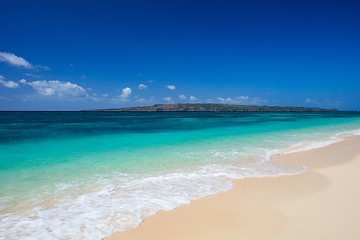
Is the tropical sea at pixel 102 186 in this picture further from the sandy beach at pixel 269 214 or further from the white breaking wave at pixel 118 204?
the sandy beach at pixel 269 214

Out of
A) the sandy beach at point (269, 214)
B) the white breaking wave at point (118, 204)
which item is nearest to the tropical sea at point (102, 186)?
the white breaking wave at point (118, 204)

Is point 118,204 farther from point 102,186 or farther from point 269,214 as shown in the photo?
point 269,214

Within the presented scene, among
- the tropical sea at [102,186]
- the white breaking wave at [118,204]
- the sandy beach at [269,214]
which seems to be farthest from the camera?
the tropical sea at [102,186]

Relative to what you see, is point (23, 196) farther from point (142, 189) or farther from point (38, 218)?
point (142, 189)

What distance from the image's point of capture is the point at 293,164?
738cm

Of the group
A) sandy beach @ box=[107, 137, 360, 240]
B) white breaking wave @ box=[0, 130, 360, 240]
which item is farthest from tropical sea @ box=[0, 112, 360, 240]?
sandy beach @ box=[107, 137, 360, 240]

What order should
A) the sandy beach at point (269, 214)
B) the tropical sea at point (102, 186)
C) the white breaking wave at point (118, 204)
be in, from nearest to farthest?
the sandy beach at point (269, 214)
the white breaking wave at point (118, 204)
the tropical sea at point (102, 186)

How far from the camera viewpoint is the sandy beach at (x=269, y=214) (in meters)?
3.14

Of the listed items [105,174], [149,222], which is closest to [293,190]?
[149,222]

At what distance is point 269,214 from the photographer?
12.3 feet

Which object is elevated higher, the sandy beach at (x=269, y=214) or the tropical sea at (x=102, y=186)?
the sandy beach at (x=269, y=214)

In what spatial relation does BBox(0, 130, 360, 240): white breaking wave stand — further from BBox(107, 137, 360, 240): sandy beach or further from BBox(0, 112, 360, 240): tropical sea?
BBox(107, 137, 360, 240): sandy beach

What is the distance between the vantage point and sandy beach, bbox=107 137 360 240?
10.3ft

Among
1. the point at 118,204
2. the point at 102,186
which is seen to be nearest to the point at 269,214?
the point at 118,204
